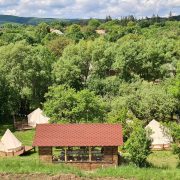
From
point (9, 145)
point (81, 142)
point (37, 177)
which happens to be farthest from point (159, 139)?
point (37, 177)

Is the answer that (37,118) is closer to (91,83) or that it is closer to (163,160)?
(91,83)

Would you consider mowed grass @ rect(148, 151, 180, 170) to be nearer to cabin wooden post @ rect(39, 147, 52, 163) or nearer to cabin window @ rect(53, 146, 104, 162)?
cabin window @ rect(53, 146, 104, 162)

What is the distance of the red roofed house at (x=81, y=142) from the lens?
29.5 meters

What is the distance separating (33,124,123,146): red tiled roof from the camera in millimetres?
29516

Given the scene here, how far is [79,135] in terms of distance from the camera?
98.8 feet

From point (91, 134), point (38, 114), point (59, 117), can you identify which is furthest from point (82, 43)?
point (91, 134)

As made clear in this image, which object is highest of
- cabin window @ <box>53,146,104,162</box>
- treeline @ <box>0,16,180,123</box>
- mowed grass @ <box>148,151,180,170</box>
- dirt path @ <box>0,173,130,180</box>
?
treeline @ <box>0,16,180,123</box>

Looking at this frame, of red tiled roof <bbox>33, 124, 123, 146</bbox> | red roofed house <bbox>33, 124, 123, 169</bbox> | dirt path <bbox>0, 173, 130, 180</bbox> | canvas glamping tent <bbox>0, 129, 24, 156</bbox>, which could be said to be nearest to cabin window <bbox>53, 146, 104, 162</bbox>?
red roofed house <bbox>33, 124, 123, 169</bbox>

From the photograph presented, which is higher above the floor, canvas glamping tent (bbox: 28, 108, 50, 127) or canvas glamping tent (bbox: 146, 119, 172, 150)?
canvas glamping tent (bbox: 28, 108, 50, 127)

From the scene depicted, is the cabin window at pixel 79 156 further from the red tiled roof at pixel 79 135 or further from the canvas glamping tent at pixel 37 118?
the canvas glamping tent at pixel 37 118

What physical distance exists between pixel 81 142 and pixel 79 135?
72 centimetres

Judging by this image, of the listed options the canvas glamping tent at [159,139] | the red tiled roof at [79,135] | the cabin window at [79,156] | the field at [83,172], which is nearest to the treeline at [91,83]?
the canvas glamping tent at [159,139]

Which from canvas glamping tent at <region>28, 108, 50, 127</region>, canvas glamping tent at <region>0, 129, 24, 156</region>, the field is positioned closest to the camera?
the field

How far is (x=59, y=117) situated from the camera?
3684cm
